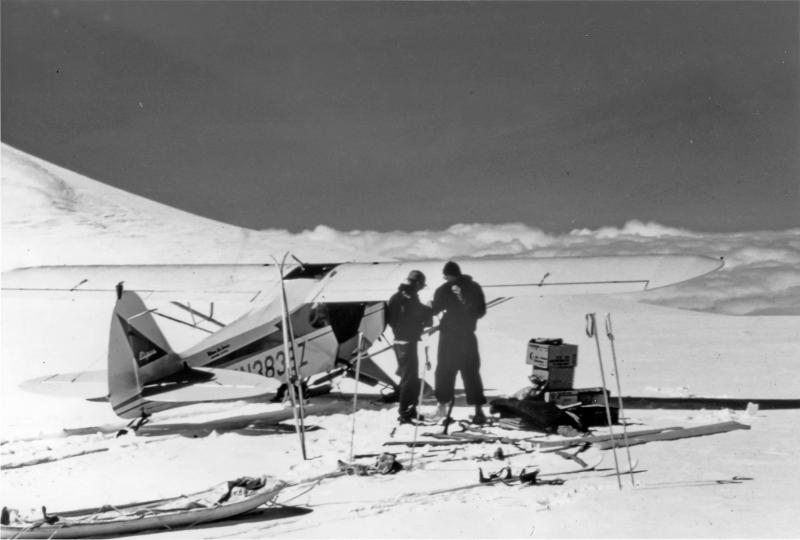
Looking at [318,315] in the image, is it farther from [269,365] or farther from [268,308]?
[269,365]

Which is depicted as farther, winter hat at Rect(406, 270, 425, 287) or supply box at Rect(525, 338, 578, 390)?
winter hat at Rect(406, 270, 425, 287)

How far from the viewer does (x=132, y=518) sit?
608cm

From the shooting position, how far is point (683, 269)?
31.4ft

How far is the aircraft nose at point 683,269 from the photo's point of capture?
372 inches

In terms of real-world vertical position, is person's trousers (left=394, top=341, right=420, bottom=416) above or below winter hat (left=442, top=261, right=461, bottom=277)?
below

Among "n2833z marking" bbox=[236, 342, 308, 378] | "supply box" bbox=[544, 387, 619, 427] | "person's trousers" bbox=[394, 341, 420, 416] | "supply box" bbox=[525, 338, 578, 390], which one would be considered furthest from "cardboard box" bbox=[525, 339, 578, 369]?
"n2833z marking" bbox=[236, 342, 308, 378]

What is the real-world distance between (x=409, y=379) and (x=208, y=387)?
250cm

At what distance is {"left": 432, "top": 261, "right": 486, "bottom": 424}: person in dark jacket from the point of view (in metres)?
9.81

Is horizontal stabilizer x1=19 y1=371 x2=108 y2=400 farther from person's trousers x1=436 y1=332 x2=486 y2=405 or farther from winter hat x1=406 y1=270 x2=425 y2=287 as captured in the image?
person's trousers x1=436 y1=332 x2=486 y2=405

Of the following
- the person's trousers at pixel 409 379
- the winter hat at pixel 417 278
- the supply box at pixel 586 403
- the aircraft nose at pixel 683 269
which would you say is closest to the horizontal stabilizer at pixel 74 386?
the person's trousers at pixel 409 379

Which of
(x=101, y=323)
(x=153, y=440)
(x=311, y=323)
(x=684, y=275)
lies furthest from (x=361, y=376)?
(x=101, y=323)

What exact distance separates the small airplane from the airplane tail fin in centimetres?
1

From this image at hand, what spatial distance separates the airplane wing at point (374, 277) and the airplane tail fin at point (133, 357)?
2.11 metres

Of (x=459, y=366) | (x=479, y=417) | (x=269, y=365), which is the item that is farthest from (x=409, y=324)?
(x=269, y=365)
